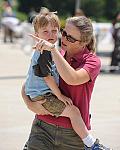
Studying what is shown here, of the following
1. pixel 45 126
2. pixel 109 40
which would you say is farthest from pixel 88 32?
pixel 109 40

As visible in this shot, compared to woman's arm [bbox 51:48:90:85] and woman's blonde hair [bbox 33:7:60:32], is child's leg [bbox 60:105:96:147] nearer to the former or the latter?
woman's arm [bbox 51:48:90:85]

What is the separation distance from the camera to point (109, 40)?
25.1m

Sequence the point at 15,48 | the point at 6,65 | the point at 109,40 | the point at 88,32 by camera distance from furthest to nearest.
A: the point at 109,40 → the point at 15,48 → the point at 6,65 → the point at 88,32

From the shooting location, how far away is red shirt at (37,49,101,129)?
148 inches

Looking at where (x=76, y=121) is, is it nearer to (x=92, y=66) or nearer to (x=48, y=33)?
(x=92, y=66)

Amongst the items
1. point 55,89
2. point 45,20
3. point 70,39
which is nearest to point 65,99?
point 55,89

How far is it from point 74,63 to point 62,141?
1.83 ft

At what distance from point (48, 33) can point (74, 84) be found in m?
0.43

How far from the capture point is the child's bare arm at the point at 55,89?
3.70 meters

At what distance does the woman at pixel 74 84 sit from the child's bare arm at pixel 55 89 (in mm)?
74

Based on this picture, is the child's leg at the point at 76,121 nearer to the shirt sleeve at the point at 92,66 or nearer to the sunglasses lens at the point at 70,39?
the shirt sleeve at the point at 92,66

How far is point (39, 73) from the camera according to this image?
3.69 meters

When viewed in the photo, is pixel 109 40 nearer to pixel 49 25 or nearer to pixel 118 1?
pixel 49 25

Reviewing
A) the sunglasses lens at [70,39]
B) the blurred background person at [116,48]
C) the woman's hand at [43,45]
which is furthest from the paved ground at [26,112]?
the woman's hand at [43,45]
